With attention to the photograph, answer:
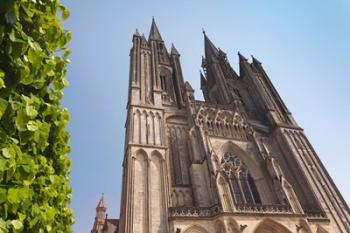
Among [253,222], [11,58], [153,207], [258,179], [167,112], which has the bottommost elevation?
[11,58]

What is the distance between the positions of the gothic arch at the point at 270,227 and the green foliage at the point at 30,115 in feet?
37.8

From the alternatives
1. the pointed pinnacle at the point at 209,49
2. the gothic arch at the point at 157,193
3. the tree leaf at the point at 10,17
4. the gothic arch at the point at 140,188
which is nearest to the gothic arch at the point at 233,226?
the gothic arch at the point at 157,193

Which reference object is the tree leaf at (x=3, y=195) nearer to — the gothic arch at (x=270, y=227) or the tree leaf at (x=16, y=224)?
the tree leaf at (x=16, y=224)

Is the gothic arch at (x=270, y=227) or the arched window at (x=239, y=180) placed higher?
the arched window at (x=239, y=180)

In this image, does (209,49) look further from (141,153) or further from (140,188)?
(140,188)

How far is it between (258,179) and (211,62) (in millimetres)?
14441

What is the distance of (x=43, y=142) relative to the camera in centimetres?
242

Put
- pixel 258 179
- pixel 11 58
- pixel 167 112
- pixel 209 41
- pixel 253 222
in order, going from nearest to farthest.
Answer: pixel 11 58 < pixel 253 222 < pixel 258 179 < pixel 167 112 < pixel 209 41

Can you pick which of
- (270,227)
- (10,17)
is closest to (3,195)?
(10,17)

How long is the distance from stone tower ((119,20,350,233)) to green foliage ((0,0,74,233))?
9.06 metres

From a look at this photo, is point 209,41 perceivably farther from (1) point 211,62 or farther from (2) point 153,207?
(2) point 153,207

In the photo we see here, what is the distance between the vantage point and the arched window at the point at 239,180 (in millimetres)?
14984

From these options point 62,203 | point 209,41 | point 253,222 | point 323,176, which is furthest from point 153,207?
point 209,41

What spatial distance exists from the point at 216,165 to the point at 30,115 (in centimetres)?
1251
